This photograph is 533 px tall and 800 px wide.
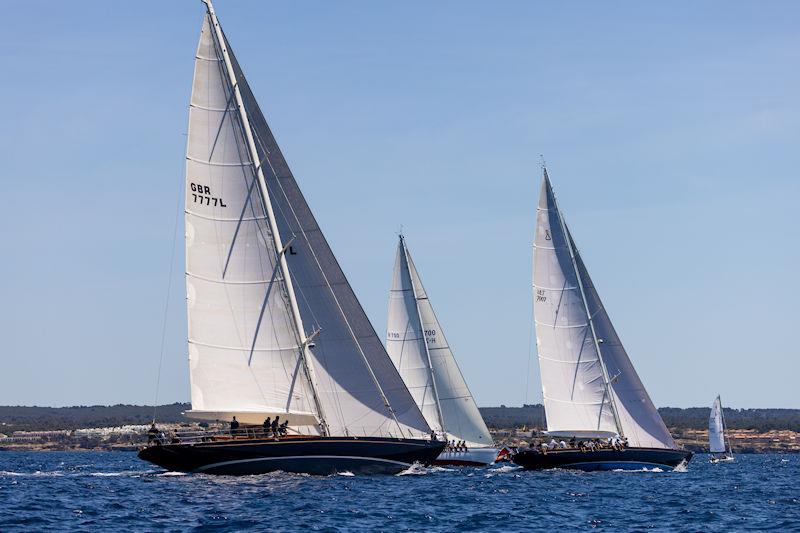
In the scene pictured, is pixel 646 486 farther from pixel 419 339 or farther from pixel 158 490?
pixel 419 339

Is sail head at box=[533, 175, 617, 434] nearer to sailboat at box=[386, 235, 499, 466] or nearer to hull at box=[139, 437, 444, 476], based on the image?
sailboat at box=[386, 235, 499, 466]

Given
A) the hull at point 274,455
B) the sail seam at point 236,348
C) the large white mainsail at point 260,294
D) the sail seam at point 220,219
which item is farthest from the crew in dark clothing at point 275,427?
Result: the sail seam at point 220,219

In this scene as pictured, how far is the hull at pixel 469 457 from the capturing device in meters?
82.4

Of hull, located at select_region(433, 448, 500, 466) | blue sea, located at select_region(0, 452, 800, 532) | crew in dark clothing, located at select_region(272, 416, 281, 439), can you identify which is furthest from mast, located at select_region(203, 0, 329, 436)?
hull, located at select_region(433, 448, 500, 466)

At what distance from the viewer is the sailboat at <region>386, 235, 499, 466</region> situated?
8538 cm

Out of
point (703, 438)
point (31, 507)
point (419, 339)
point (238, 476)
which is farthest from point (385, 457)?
point (703, 438)

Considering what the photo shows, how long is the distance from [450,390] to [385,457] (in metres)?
31.4

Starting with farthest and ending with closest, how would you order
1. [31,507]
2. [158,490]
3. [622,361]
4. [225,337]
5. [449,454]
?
[449,454] < [622,361] < [225,337] < [158,490] < [31,507]

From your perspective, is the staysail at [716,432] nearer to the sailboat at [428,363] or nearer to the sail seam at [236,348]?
the sailboat at [428,363]

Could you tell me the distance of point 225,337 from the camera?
54.9 m

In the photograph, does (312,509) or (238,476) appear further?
(238,476)

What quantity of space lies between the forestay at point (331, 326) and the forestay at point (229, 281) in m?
1.12

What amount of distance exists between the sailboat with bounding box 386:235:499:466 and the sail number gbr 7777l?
31.6m

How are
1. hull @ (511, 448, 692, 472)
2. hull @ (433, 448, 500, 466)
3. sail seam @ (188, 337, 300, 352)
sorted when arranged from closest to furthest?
sail seam @ (188, 337, 300, 352) → hull @ (511, 448, 692, 472) → hull @ (433, 448, 500, 466)
